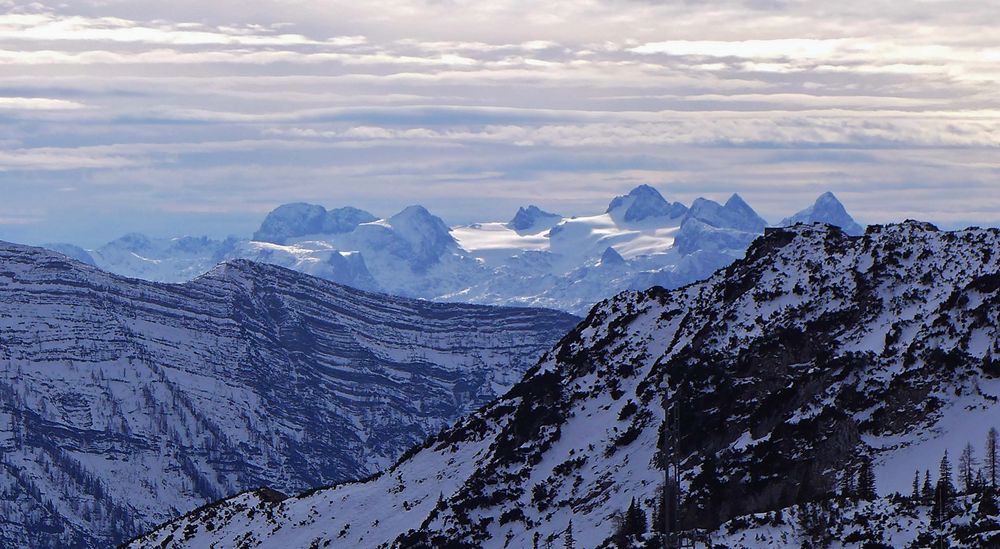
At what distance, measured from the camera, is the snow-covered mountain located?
5404 inches

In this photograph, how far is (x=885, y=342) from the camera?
15762 cm

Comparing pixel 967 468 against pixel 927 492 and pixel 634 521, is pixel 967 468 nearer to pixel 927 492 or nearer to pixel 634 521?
pixel 927 492

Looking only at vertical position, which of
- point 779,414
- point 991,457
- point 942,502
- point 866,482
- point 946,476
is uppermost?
A: point 942,502

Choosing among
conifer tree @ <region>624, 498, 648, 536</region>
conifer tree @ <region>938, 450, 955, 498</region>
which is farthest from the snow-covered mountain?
conifer tree @ <region>624, 498, 648, 536</region>

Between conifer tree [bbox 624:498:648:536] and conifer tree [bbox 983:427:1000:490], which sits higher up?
conifer tree [bbox 983:427:1000:490]

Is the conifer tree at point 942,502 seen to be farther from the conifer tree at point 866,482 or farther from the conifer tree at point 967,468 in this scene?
the conifer tree at point 866,482

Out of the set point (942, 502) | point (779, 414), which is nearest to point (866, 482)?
point (942, 502)

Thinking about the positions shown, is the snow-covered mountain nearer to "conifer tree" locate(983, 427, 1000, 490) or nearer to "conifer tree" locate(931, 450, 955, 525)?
"conifer tree" locate(931, 450, 955, 525)

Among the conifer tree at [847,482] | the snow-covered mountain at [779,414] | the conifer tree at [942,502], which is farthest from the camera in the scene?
the snow-covered mountain at [779,414]

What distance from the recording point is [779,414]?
15575 cm

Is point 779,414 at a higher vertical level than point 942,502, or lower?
lower

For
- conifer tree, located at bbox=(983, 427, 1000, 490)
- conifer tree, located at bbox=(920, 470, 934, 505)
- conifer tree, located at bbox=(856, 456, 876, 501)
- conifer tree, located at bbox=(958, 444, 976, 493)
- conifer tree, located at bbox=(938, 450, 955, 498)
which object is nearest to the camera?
conifer tree, located at bbox=(938, 450, 955, 498)

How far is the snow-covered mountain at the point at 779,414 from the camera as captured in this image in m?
137

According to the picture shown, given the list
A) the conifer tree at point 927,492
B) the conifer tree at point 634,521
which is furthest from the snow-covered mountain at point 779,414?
the conifer tree at point 634,521
